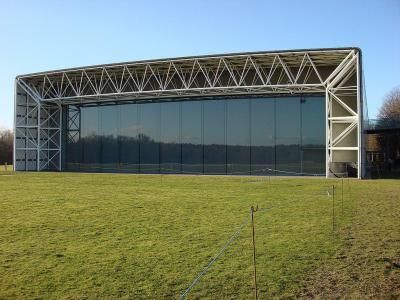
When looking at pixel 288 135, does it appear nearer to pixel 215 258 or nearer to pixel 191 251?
pixel 191 251

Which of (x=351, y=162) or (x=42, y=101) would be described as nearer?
(x=351, y=162)

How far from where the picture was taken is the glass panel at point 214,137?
40250 millimetres

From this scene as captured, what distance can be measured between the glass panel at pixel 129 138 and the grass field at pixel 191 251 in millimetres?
28895

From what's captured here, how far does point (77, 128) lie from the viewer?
156ft

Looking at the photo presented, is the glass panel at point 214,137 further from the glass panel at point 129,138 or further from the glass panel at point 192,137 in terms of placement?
the glass panel at point 129,138

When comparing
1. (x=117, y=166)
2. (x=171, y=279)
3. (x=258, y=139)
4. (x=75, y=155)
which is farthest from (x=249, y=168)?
(x=171, y=279)

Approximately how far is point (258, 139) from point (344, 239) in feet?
97.4

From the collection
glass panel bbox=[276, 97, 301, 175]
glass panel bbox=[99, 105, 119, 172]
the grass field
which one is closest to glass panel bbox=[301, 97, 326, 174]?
glass panel bbox=[276, 97, 301, 175]

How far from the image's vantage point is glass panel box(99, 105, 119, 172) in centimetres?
4519

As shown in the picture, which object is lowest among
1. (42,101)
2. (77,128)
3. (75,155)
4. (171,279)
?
(171,279)

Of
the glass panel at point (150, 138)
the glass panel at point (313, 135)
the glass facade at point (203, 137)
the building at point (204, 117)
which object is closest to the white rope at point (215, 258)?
the building at point (204, 117)

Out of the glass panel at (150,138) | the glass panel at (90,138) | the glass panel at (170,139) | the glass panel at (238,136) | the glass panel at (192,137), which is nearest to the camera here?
the glass panel at (238,136)

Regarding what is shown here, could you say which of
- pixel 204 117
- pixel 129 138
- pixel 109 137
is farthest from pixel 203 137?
pixel 109 137

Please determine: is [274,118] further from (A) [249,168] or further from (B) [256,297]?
(B) [256,297]
